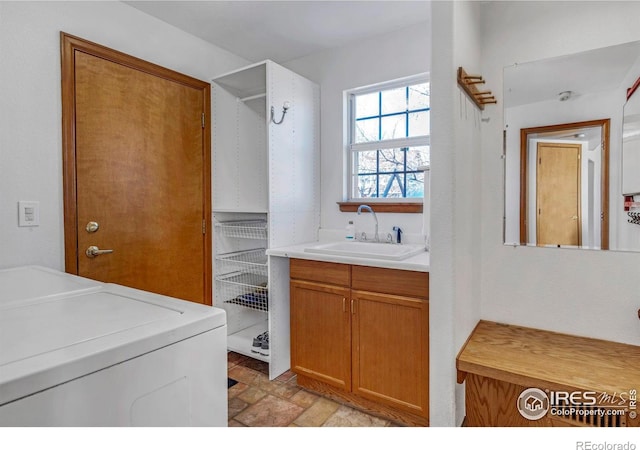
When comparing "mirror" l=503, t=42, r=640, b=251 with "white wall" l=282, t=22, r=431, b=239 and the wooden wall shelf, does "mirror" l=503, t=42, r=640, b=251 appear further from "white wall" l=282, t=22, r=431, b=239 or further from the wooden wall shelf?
"white wall" l=282, t=22, r=431, b=239

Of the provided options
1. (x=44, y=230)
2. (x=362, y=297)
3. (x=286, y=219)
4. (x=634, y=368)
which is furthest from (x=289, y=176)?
(x=634, y=368)

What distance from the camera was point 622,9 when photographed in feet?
5.44

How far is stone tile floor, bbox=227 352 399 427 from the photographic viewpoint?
76.5 inches

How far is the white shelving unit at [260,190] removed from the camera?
2430 mm

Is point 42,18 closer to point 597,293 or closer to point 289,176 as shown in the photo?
point 289,176

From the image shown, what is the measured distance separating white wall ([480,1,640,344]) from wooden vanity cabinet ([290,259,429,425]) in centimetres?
48

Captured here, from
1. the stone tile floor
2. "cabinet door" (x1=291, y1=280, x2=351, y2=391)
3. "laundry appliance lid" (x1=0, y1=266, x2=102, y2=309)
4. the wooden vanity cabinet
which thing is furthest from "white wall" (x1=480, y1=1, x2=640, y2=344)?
"laundry appliance lid" (x1=0, y1=266, x2=102, y2=309)

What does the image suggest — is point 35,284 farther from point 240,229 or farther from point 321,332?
point 240,229

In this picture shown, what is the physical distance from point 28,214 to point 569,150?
2.74 meters

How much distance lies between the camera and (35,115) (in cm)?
185

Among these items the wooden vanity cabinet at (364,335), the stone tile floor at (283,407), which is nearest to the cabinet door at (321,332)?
the wooden vanity cabinet at (364,335)

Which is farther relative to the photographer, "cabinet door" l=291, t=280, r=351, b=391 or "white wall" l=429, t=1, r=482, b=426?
"cabinet door" l=291, t=280, r=351, b=391

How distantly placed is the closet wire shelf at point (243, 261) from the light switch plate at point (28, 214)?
4.01ft

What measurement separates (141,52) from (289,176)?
1.24 metres
